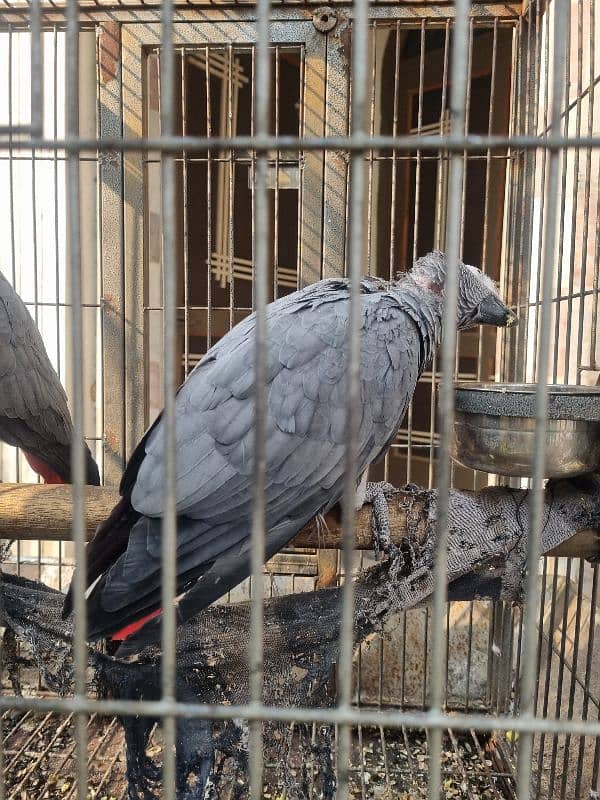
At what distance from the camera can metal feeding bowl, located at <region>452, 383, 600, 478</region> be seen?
106 cm

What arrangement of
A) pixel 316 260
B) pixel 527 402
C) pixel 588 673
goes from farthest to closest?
pixel 316 260, pixel 588 673, pixel 527 402

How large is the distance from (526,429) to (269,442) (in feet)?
1.53

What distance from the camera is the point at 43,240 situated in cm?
231

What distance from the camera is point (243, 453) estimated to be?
3.63ft

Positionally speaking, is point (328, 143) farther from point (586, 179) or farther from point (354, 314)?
point (586, 179)

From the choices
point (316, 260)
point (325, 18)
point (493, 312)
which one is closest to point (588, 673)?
point (493, 312)

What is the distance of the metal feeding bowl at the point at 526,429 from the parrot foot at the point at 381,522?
202 mm

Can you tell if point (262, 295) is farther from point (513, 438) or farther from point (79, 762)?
point (513, 438)

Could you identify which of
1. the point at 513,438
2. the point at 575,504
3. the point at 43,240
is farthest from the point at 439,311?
the point at 43,240

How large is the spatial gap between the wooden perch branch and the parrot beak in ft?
1.40

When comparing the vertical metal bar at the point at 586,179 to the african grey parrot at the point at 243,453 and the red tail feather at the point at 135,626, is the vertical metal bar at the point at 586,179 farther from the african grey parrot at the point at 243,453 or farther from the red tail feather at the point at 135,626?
the red tail feather at the point at 135,626

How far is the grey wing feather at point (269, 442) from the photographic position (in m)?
1.05

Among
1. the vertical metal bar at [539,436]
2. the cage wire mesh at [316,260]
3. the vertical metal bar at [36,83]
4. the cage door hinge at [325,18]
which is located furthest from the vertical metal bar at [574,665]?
the cage door hinge at [325,18]

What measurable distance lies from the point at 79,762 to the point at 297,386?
68cm
